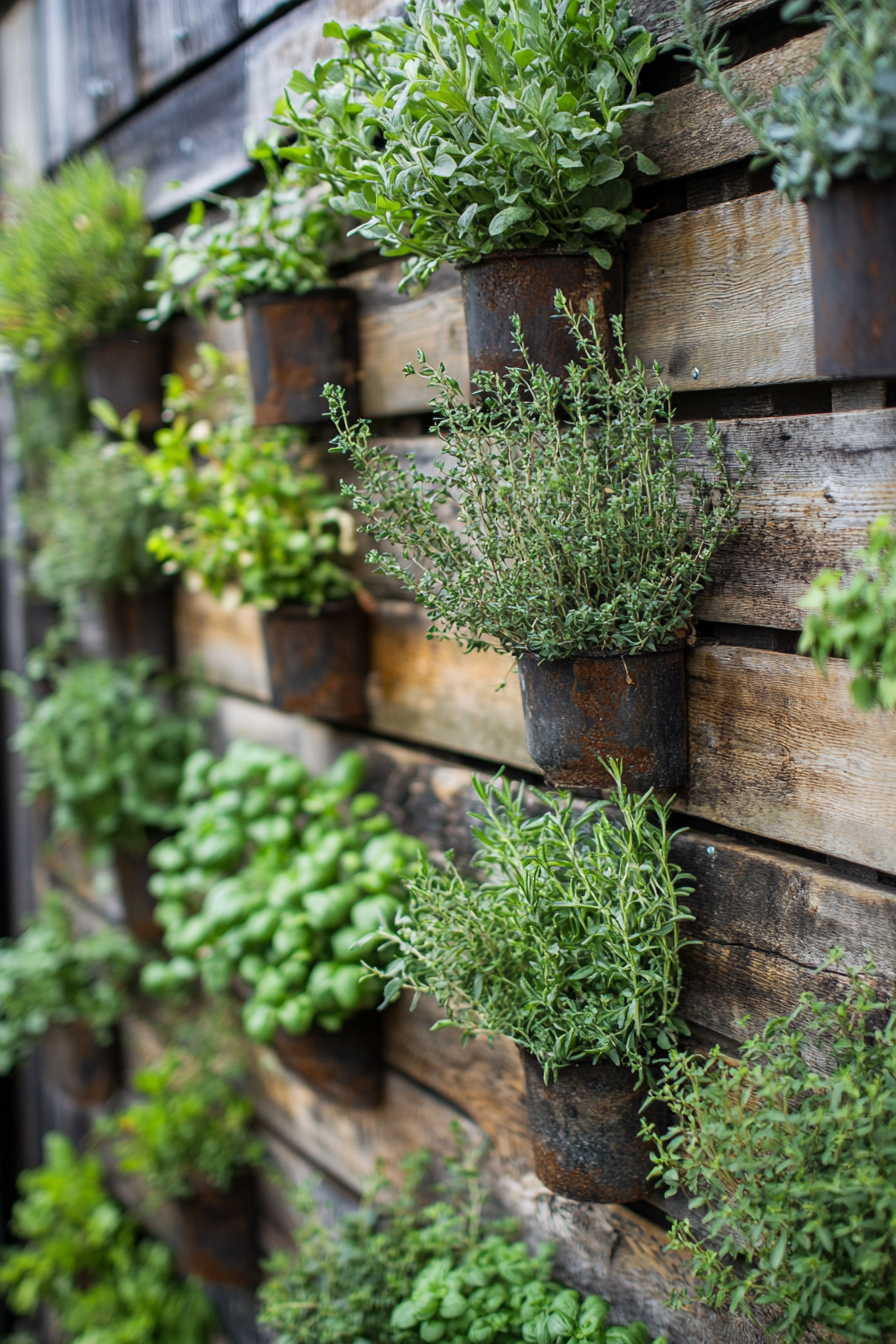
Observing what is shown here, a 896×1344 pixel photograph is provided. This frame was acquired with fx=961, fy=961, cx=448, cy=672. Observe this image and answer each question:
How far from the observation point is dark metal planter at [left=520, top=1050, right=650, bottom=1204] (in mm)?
1119

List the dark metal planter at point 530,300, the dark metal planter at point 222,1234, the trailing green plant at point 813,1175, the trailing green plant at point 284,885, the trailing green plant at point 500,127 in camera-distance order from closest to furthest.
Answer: the trailing green plant at point 813,1175
the trailing green plant at point 500,127
the dark metal planter at point 530,300
the trailing green plant at point 284,885
the dark metal planter at point 222,1234

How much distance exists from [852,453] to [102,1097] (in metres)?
2.58

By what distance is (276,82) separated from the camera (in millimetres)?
1712

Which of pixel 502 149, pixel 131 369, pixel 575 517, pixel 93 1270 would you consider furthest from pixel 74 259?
pixel 93 1270

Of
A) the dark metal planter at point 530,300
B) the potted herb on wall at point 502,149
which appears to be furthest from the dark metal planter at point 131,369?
the dark metal planter at point 530,300

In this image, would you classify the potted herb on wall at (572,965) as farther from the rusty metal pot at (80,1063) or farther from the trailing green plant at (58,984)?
the rusty metal pot at (80,1063)

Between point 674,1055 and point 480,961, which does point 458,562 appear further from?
point 674,1055

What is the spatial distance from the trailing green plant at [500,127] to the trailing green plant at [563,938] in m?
0.62

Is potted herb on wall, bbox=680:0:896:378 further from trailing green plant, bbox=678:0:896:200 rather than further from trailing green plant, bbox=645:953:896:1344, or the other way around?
trailing green plant, bbox=645:953:896:1344

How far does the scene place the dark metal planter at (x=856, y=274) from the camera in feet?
2.50

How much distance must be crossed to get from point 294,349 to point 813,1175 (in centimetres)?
134

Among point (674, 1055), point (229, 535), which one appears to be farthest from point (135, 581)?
point (674, 1055)

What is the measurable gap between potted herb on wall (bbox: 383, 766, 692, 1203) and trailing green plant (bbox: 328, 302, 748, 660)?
0.64 feet

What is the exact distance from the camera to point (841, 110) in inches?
29.2
